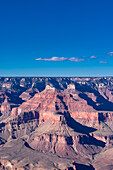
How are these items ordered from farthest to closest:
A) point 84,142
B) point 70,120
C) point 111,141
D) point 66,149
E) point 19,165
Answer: point 70,120
point 111,141
point 84,142
point 66,149
point 19,165

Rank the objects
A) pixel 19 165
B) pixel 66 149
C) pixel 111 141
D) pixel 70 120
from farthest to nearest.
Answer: pixel 70 120 < pixel 111 141 < pixel 66 149 < pixel 19 165

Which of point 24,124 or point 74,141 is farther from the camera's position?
point 24,124

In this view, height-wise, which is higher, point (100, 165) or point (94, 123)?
point (94, 123)

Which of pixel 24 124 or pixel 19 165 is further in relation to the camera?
pixel 24 124

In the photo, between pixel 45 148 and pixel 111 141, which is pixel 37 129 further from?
pixel 111 141

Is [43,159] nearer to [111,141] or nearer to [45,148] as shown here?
[45,148]

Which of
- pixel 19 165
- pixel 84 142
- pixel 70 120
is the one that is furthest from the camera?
pixel 70 120

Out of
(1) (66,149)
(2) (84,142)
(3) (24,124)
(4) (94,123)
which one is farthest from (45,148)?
(4) (94,123)

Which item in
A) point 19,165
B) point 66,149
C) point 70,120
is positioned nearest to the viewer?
point 19,165

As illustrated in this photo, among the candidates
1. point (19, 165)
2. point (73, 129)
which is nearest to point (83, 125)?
point (73, 129)
